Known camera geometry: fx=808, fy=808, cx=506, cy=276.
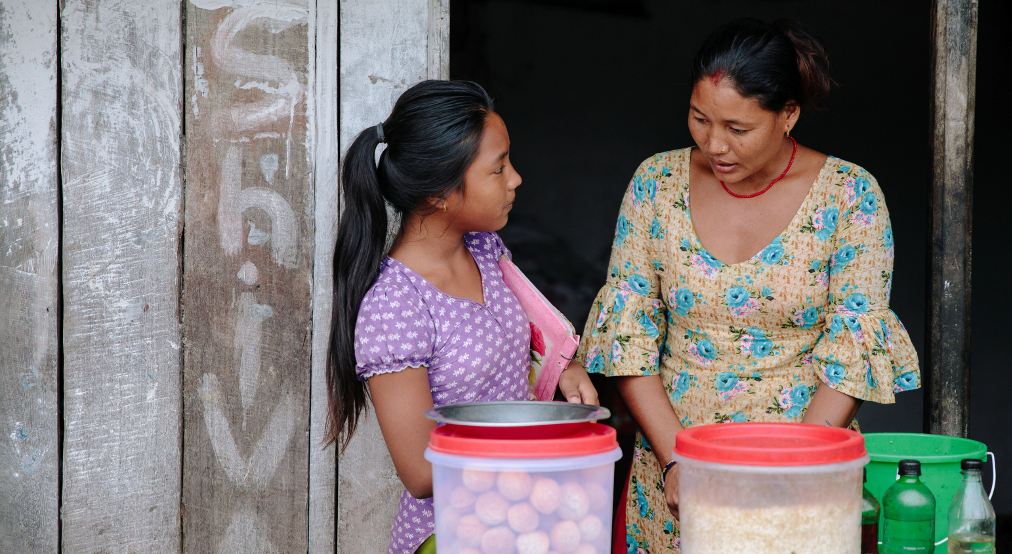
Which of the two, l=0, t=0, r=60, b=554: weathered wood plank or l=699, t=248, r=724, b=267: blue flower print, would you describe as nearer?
l=699, t=248, r=724, b=267: blue flower print

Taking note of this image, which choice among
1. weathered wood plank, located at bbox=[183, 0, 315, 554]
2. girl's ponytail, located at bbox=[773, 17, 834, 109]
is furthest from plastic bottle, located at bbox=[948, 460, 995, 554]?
weathered wood plank, located at bbox=[183, 0, 315, 554]

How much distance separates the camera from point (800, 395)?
1910mm

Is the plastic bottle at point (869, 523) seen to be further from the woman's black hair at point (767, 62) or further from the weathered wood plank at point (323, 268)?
the weathered wood plank at point (323, 268)

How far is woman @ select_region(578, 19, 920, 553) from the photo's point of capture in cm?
179

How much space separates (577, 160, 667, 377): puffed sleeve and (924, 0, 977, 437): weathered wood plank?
0.80 m

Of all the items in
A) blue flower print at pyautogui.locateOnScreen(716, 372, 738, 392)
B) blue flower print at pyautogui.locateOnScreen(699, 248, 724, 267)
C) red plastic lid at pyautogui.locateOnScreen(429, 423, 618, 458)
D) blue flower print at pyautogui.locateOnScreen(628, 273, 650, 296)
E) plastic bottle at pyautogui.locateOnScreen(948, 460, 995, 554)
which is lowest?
plastic bottle at pyautogui.locateOnScreen(948, 460, 995, 554)

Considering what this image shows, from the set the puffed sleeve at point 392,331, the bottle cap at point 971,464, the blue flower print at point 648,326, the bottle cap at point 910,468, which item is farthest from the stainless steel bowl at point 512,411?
the blue flower print at point 648,326


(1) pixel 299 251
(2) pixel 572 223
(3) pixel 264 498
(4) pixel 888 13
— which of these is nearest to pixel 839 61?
(4) pixel 888 13

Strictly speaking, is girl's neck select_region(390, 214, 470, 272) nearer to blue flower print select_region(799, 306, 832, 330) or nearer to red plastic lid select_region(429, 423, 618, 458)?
red plastic lid select_region(429, 423, 618, 458)

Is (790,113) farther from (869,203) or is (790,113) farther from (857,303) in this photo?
(857,303)

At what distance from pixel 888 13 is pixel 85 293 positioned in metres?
4.23

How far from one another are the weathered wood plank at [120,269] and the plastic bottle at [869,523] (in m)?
1.67

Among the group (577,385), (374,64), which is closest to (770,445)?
(577,385)

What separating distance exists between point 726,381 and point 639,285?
0.31m
